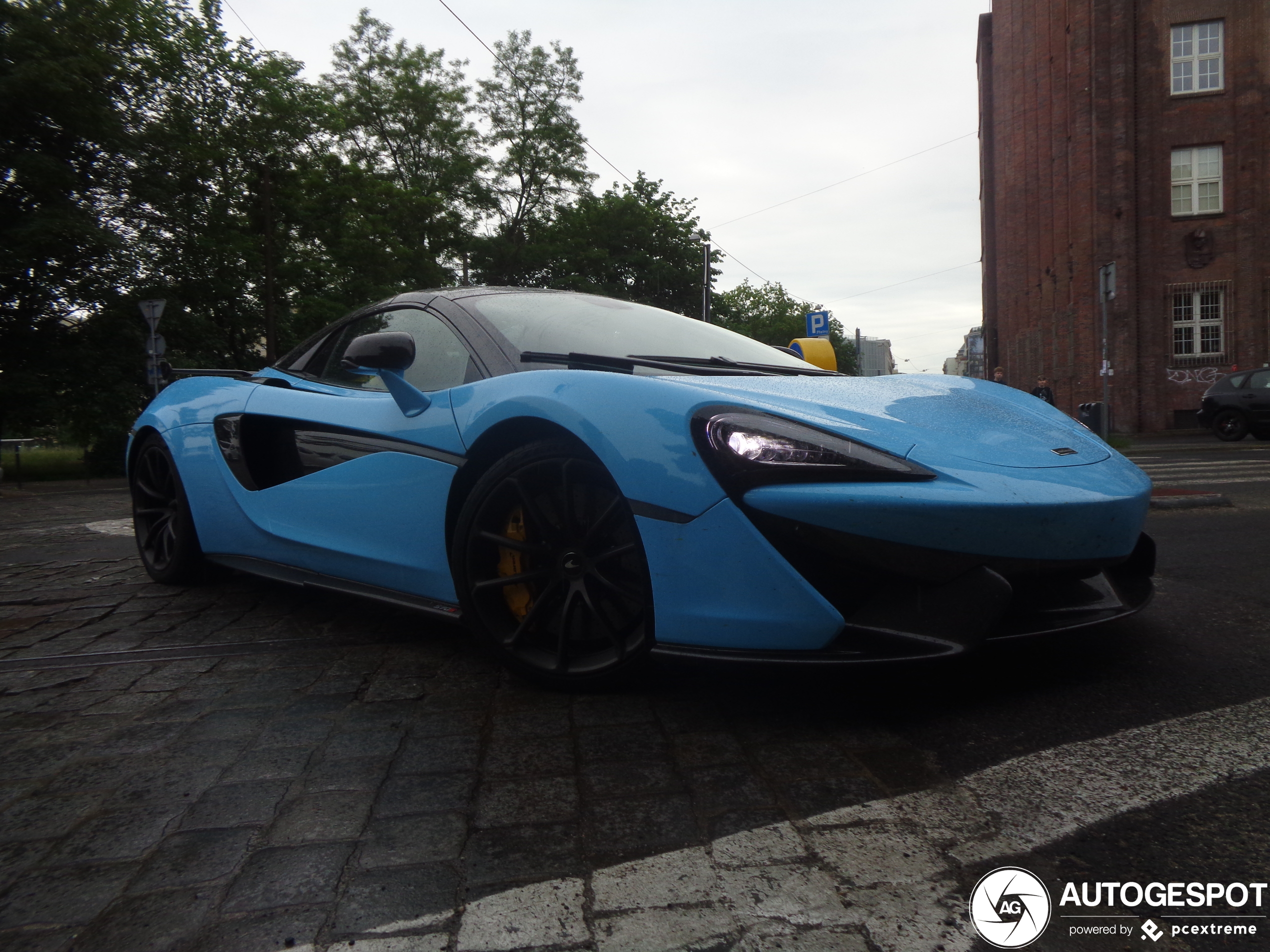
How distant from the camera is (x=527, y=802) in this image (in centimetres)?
197

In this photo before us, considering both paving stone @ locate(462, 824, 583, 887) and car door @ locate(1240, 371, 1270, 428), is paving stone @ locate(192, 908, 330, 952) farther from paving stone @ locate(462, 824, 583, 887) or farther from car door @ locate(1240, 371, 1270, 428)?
car door @ locate(1240, 371, 1270, 428)

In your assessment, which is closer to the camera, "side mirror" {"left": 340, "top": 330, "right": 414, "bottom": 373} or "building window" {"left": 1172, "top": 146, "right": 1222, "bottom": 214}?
"side mirror" {"left": 340, "top": 330, "right": 414, "bottom": 373}

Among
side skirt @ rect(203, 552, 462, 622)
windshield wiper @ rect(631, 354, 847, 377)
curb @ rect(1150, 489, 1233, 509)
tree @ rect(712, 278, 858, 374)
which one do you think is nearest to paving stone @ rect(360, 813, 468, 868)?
side skirt @ rect(203, 552, 462, 622)

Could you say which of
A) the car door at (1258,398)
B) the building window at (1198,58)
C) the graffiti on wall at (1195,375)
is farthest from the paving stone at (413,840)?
the building window at (1198,58)

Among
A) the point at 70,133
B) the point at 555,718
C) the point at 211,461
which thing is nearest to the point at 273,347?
the point at 70,133

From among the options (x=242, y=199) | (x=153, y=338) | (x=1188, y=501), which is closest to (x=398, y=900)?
(x=1188, y=501)

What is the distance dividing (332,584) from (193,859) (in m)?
1.59

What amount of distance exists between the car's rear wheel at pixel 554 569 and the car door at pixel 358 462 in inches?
6.9

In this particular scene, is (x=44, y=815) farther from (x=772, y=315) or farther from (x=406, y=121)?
(x=772, y=315)

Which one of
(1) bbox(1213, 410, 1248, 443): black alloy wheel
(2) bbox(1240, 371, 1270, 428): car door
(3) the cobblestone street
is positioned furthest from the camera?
(1) bbox(1213, 410, 1248, 443): black alloy wheel

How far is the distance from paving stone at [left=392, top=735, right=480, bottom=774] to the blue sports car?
36cm

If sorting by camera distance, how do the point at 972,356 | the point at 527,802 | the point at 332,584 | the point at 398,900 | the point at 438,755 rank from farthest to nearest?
the point at 972,356 < the point at 332,584 < the point at 438,755 < the point at 527,802 < the point at 398,900

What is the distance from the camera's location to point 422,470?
9.49 feet

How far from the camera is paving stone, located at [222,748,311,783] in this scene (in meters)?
2.17
